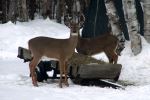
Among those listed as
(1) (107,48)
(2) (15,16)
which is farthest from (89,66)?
(2) (15,16)

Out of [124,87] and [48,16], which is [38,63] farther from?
[48,16]

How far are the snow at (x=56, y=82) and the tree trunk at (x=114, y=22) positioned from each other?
0.21 meters

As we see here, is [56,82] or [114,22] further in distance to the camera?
[114,22]

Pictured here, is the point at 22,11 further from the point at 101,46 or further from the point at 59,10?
the point at 101,46

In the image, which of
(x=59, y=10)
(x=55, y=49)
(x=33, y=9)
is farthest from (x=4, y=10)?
(x=55, y=49)

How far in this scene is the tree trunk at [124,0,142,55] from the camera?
1587 centimetres

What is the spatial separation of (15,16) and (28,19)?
4.03 feet

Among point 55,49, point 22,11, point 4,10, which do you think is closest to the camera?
point 55,49

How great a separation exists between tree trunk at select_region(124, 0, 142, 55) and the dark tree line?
364 inches

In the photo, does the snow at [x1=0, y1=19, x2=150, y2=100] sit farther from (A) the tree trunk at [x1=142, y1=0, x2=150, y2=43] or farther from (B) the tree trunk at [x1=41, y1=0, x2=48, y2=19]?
(B) the tree trunk at [x1=41, y1=0, x2=48, y2=19]

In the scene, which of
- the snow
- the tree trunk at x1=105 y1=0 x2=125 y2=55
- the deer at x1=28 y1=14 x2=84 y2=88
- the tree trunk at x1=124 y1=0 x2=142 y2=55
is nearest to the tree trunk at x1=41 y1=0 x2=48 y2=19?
the snow

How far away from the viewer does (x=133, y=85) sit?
12227 mm

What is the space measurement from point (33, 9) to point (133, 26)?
41.1 feet

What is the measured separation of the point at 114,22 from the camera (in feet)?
54.5
